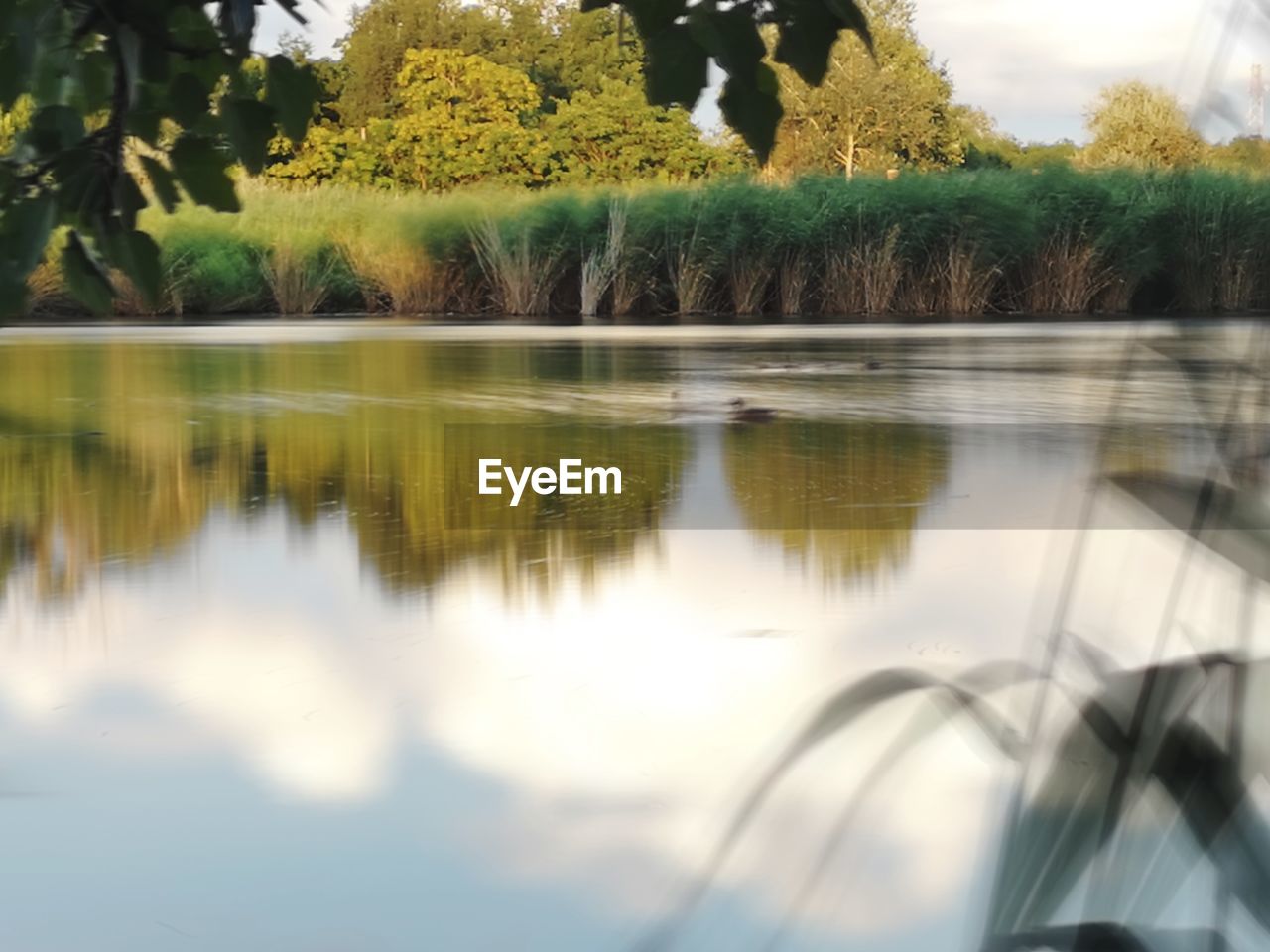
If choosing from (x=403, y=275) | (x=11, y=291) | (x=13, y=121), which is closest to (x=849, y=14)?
(x=11, y=291)

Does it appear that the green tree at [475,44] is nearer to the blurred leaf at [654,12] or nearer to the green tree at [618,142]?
the green tree at [618,142]

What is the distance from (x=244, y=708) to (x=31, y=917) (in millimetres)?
541

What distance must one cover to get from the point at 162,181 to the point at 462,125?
12.2m

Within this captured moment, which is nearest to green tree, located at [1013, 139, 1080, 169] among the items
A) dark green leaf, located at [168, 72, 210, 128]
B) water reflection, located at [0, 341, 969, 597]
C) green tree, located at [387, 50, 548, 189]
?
green tree, located at [387, 50, 548, 189]

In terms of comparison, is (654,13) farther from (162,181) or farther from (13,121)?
(13,121)

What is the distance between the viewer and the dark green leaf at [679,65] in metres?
0.74

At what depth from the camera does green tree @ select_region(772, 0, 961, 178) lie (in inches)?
544

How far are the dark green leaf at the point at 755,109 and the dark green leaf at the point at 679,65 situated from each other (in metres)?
0.02

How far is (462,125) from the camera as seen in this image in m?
12.7

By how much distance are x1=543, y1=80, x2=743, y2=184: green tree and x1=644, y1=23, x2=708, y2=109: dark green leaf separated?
38.1 feet

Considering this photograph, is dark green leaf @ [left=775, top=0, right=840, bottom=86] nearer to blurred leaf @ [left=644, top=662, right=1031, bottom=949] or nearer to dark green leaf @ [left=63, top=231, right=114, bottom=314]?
dark green leaf @ [left=63, top=231, right=114, bottom=314]

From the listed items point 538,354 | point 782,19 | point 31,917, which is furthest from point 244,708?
point 538,354

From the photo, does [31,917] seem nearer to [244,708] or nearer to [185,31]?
[244,708]

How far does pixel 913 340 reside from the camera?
6.94m
